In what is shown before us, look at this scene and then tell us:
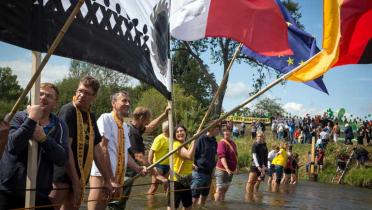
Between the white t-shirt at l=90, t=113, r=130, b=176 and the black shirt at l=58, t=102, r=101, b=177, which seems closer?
the black shirt at l=58, t=102, r=101, b=177

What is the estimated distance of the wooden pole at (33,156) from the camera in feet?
11.6

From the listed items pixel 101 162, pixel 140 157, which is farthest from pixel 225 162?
pixel 101 162

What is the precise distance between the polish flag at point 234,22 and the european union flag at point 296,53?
5.51 feet

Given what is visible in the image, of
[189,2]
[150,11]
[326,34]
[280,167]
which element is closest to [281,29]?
[189,2]

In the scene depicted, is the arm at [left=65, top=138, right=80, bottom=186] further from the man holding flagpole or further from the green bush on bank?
the green bush on bank

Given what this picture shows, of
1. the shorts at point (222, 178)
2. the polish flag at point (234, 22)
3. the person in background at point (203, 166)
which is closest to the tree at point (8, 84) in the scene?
the shorts at point (222, 178)

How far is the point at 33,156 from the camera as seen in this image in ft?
11.7

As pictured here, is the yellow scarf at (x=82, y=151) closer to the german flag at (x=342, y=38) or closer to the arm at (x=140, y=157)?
the arm at (x=140, y=157)

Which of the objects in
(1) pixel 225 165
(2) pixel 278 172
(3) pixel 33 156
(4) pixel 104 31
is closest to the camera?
(3) pixel 33 156

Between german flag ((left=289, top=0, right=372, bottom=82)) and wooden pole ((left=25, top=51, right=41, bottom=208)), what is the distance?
9.93 ft

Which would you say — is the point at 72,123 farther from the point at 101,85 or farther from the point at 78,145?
the point at 101,85

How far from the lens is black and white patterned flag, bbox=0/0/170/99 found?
346 centimetres

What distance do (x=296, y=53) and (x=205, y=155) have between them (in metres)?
2.65

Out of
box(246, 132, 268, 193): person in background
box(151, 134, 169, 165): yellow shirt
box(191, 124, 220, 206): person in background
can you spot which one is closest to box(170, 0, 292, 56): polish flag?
box(151, 134, 169, 165): yellow shirt
